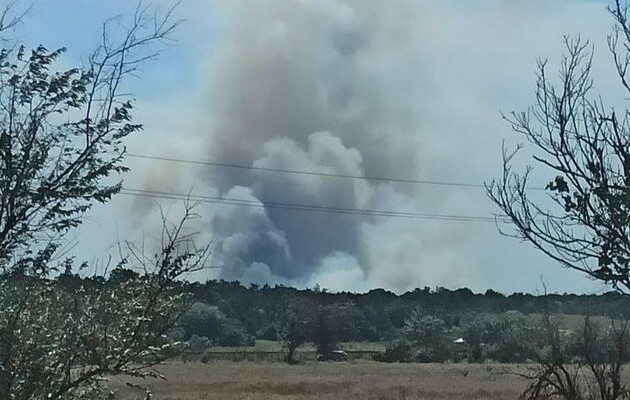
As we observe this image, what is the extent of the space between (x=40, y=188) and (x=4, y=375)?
1.83 metres

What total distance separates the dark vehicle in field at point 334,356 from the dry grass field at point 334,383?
16.2 metres

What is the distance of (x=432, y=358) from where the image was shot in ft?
265

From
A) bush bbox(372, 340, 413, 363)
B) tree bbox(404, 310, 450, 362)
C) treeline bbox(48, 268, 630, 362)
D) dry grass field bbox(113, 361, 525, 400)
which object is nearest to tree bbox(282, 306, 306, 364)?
treeline bbox(48, 268, 630, 362)

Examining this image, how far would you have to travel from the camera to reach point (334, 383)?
49.1m

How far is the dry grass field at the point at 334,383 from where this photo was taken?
41312 millimetres

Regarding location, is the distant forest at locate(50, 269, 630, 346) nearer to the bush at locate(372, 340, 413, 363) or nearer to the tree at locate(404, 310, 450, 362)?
the tree at locate(404, 310, 450, 362)

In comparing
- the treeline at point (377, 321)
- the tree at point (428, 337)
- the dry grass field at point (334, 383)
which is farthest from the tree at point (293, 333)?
the dry grass field at point (334, 383)

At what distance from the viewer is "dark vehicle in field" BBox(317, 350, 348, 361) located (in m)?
80.0

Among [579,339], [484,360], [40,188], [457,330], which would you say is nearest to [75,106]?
[40,188]

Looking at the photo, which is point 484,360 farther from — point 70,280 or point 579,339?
point 70,280

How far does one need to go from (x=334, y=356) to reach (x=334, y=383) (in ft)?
111

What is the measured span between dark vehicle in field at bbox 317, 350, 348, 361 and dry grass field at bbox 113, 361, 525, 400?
53.0ft

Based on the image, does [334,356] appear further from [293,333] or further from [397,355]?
[397,355]

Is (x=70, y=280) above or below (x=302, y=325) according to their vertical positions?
below
